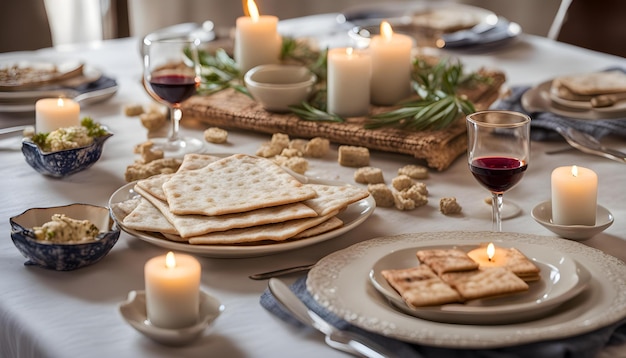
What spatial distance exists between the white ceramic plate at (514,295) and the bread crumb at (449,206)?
27 cm

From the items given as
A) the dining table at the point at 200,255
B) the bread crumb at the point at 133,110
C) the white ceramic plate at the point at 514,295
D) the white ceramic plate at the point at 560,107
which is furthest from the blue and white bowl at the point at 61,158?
the white ceramic plate at the point at 560,107

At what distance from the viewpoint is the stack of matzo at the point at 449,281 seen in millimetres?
994

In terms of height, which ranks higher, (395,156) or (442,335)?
(442,335)

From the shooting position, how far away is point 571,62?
7.98 feet

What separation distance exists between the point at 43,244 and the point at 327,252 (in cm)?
40

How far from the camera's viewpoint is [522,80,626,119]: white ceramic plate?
1901 millimetres

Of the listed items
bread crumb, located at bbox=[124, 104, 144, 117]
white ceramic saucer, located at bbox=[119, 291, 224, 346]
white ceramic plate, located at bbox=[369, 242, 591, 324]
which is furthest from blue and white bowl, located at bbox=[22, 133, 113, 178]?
white ceramic plate, located at bbox=[369, 242, 591, 324]

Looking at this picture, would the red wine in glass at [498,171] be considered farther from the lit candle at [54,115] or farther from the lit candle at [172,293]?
the lit candle at [54,115]

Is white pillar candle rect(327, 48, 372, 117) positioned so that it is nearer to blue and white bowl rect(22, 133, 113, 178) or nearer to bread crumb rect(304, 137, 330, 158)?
bread crumb rect(304, 137, 330, 158)

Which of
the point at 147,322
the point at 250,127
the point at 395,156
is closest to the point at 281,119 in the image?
the point at 250,127

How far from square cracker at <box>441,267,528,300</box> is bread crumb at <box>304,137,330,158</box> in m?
0.73

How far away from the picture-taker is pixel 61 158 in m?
1.58

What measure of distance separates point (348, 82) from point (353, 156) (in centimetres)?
24

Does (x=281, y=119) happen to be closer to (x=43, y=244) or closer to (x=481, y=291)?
A: (x=43, y=244)
